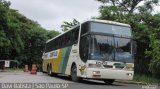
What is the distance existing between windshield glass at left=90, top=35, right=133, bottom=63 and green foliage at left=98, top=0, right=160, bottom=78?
751 centimetres

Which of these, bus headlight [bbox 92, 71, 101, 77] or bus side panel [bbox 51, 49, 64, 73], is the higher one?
bus side panel [bbox 51, 49, 64, 73]

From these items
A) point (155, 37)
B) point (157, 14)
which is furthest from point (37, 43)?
point (155, 37)

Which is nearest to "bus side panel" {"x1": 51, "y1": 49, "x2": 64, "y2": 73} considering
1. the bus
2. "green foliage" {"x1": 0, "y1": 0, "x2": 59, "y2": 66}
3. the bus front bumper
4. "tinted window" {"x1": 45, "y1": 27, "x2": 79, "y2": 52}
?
"tinted window" {"x1": 45, "y1": 27, "x2": 79, "y2": 52}

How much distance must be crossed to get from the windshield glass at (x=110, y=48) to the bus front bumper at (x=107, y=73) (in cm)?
58

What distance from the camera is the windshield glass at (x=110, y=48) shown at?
813 inches

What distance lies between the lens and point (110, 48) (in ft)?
68.5

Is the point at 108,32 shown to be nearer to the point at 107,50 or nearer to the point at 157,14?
the point at 107,50

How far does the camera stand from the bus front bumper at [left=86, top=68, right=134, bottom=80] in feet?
67.4

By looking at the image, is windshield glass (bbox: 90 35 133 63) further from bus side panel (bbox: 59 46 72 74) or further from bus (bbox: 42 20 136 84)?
bus side panel (bbox: 59 46 72 74)

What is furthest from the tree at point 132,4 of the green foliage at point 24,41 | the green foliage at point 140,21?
the green foliage at point 24,41

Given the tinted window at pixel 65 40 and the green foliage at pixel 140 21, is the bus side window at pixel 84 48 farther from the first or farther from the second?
the green foliage at pixel 140 21

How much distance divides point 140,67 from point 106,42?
496 inches

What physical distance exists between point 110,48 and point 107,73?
4.31 ft

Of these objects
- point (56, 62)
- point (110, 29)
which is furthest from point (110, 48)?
point (56, 62)
